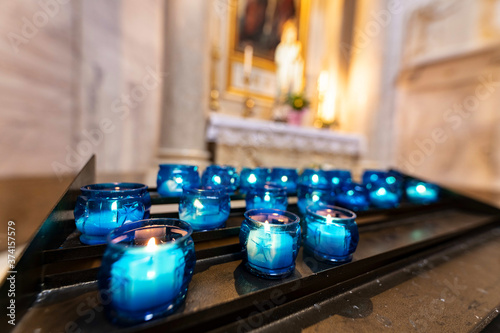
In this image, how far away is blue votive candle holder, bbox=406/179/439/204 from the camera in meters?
0.90

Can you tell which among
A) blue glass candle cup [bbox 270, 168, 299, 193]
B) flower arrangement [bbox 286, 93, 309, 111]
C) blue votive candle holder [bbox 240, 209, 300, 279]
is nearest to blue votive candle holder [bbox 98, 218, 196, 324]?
blue votive candle holder [bbox 240, 209, 300, 279]

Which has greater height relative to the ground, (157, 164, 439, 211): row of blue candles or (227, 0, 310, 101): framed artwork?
(227, 0, 310, 101): framed artwork

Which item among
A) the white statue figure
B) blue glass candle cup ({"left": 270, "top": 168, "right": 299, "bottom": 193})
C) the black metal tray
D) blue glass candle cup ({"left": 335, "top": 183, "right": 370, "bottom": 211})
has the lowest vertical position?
the black metal tray

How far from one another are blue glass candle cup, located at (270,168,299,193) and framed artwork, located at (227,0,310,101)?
2.12 metres

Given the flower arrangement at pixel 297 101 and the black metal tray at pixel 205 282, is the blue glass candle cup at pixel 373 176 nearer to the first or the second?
the black metal tray at pixel 205 282

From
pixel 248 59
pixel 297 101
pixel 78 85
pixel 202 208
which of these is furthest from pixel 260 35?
Answer: pixel 202 208

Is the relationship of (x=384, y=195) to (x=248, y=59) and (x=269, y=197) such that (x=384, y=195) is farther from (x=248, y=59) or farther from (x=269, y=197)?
(x=248, y=59)

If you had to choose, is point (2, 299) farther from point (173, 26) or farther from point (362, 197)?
point (173, 26)

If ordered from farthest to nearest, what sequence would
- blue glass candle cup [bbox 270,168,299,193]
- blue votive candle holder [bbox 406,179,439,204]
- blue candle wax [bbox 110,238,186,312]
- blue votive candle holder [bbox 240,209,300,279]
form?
blue votive candle holder [bbox 406,179,439,204], blue glass candle cup [bbox 270,168,299,193], blue votive candle holder [bbox 240,209,300,279], blue candle wax [bbox 110,238,186,312]

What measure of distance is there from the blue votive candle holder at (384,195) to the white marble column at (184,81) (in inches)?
56.3

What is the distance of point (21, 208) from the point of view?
109cm

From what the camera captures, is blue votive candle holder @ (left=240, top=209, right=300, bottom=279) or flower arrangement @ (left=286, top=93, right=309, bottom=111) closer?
blue votive candle holder @ (left=240, top=209, right=300, bottom=279)

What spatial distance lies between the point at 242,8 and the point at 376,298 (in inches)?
123

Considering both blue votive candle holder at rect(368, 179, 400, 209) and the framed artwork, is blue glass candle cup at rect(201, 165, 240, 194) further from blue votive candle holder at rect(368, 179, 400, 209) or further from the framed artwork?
the framed artwork
